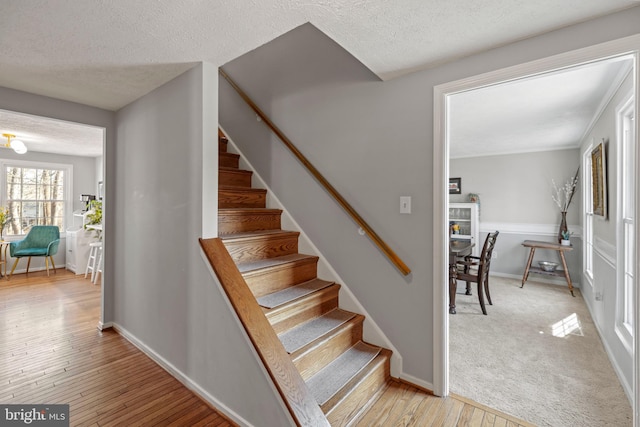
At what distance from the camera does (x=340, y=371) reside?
1.86 metres

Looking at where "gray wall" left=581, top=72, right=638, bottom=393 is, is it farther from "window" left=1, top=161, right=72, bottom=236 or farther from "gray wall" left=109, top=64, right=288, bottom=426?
"window" left=1, top=161, right=72, bottom=236

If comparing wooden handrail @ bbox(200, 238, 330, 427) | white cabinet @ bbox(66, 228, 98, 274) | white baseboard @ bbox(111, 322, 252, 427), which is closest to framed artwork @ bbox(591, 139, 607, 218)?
wooden handrail @ bbox(200, 238, 330, 427)

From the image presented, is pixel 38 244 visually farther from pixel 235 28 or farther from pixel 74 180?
pixel 235 28

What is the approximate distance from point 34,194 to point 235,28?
6474 millimetres

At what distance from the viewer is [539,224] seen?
500cm

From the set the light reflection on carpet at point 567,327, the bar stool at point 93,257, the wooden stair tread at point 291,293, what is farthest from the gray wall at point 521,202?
the bar stool at point 93,257

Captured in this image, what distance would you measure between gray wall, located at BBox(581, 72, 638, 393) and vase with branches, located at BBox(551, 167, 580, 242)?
170 centimetres

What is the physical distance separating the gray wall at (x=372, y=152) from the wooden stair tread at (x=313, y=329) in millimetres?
233

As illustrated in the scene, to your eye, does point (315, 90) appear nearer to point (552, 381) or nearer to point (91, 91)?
point (91, 91)

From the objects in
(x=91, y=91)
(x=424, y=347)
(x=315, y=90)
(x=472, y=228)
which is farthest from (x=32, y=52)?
(x=472, y=228)

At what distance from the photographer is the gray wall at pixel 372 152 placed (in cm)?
186

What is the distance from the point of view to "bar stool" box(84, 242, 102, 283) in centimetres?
486

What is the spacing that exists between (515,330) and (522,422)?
5.06 ft

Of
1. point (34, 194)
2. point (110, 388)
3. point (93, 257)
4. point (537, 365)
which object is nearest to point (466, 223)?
point (537, 365)
